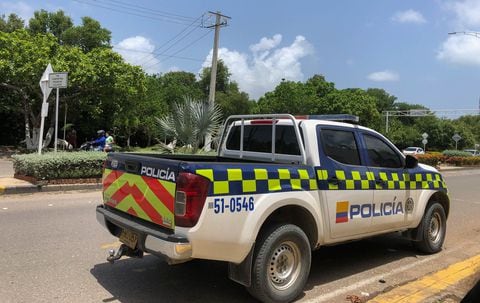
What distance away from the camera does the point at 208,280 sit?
5.30 metres

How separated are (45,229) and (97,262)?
6.67ft

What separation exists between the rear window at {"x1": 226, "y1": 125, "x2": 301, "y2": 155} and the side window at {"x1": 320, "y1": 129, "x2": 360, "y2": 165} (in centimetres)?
35

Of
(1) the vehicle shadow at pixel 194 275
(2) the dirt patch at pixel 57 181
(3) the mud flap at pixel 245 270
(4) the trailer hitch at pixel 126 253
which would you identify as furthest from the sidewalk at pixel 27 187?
(3) the mud flap at pixel 245 270

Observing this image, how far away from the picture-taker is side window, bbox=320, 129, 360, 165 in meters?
5.30

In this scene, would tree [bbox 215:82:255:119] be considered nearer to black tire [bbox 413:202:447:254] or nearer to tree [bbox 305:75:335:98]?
tree [bbox 305:75:335:98]

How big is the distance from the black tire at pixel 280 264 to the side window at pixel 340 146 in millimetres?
1089

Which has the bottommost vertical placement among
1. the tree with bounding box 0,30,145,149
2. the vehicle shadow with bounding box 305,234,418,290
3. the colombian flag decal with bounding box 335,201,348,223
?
the vehicle shadow with bounding box 305,234,418,290

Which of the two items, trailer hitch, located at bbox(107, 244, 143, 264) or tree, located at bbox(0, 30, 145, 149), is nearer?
trailer hitch, located at bbox(107, 244, 143, 264)

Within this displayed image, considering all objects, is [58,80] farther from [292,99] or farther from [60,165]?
[292,99]

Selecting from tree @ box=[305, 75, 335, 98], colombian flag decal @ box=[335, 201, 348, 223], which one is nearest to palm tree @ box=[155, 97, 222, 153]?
colombian flag decal @ box=[335, 201, 348, 223]

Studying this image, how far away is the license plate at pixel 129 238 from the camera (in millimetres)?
4504

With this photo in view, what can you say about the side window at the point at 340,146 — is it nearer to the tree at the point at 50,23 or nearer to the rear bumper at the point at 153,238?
the rear bumper at the point at 153,238

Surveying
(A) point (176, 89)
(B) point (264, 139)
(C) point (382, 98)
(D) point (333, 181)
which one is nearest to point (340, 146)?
(D) point (333, 181)

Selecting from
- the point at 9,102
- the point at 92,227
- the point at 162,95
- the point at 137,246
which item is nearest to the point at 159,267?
the point at 137,246
